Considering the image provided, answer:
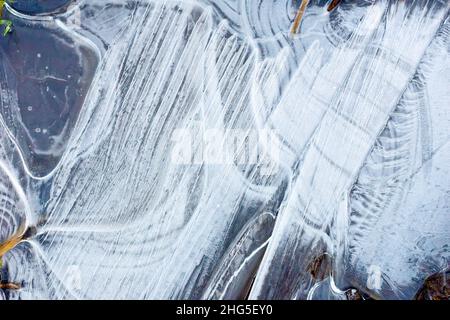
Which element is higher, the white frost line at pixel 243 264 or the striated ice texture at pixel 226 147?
the striated ice texture at pixel 226 147

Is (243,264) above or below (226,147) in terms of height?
below

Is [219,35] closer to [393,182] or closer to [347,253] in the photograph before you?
[393,182]

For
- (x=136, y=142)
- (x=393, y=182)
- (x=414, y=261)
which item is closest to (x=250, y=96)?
(x=136, y=142)

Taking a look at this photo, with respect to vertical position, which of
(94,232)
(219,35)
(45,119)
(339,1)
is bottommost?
(94,232)

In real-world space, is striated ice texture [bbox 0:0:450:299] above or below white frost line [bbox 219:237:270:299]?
above

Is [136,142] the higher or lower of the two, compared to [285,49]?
lower
